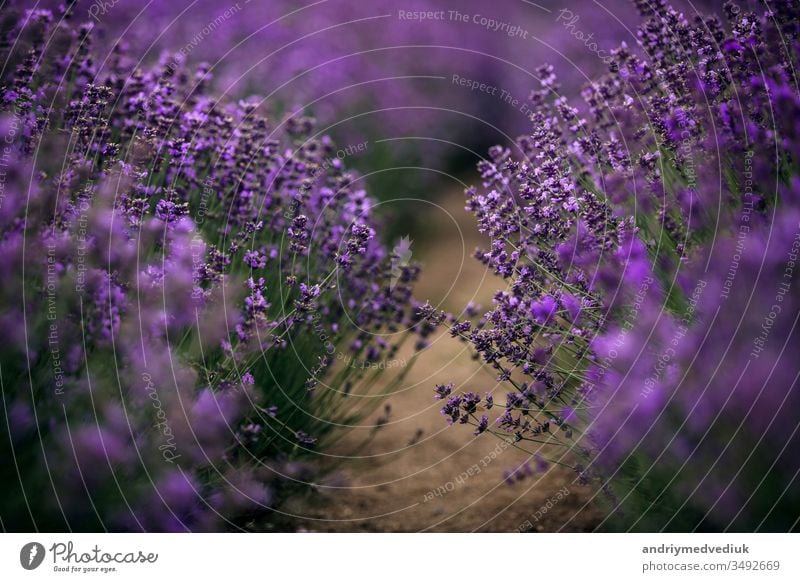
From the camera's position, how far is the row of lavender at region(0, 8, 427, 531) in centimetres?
198

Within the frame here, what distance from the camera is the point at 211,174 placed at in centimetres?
235

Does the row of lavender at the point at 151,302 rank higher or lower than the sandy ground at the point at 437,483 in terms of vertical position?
higher

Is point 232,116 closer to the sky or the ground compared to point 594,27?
closer to the ground

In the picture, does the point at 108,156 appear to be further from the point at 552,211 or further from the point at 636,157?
the point at 636,157

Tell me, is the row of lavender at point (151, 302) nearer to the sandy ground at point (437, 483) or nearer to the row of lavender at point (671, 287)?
the sandy ground at point (437, 483)

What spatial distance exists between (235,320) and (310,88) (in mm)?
1619

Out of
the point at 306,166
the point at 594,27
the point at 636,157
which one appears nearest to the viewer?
the point at 636,157

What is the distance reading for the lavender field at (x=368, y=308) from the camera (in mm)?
1973

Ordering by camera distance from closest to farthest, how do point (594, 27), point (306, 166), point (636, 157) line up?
point (636, 157) < point (306, 166) < point (594, 27)

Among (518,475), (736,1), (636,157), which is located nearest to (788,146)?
(636,157)

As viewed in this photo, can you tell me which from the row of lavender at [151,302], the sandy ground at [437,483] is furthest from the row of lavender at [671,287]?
the row of lavender at [151,302]

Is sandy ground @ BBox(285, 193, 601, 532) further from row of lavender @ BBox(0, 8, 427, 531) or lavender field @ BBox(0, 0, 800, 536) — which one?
row of lavender @ BBox(0, 8, 427, 531)

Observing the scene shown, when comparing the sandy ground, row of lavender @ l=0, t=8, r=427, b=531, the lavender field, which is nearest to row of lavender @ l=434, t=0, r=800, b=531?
the lavender field
